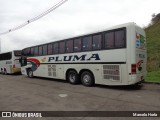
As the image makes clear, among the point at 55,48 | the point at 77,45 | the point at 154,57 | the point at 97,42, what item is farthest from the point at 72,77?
the point at 154,57

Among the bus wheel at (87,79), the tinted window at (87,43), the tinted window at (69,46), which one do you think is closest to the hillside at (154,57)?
the bus wheel at (87,79)

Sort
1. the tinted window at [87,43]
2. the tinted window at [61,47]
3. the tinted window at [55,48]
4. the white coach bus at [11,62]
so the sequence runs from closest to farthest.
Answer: the tinted window at [87,43], the tinted window at [61,47], the tinted window at [55,48], the white coach bus at [11,62]

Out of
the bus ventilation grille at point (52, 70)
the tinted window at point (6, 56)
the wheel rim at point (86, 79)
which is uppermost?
the tinted window at point (6, 56)

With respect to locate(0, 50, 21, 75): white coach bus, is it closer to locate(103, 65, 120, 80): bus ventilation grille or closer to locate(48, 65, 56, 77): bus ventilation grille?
locate(48, 65, 56, 77): bus ventilation grille

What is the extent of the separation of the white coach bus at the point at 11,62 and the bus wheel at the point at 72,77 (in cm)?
1144

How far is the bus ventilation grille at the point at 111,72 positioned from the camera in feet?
29.7

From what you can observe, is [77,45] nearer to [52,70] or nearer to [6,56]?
[52,70]

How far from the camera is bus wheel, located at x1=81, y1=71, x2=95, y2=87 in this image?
10.5m

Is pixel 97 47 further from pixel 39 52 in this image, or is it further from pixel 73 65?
pixel 39 52

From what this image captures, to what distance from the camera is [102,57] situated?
9.69 m

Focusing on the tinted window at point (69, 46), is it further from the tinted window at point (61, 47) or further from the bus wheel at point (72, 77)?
the bus wheel at point (72, 77)

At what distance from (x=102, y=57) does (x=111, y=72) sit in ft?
3.20

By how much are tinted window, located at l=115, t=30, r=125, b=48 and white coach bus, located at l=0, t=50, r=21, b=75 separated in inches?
608

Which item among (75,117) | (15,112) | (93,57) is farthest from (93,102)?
(93,57)
